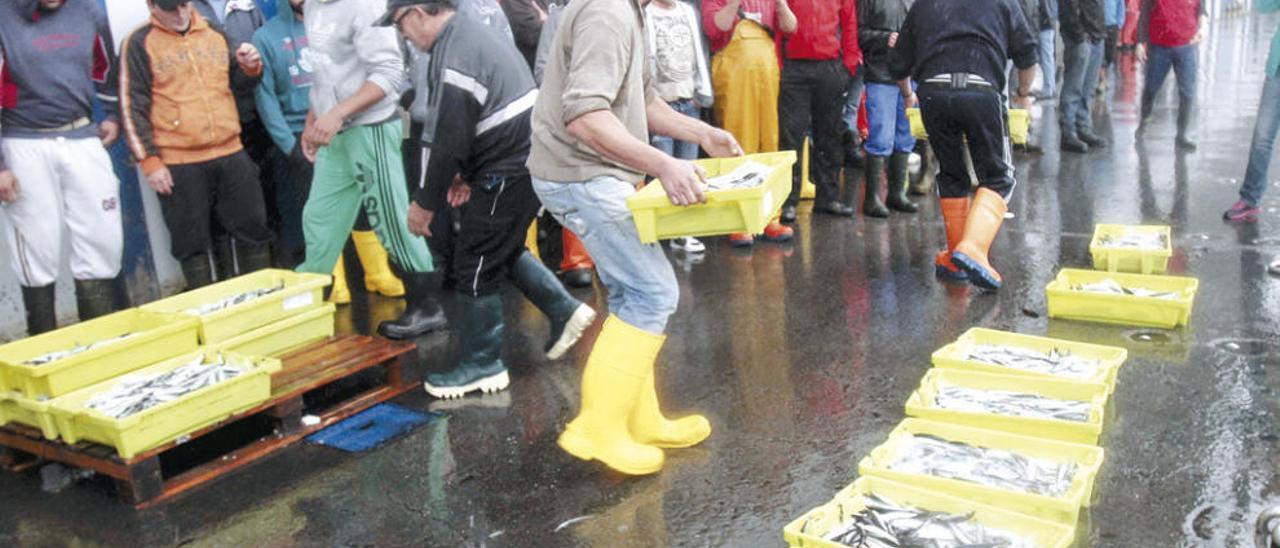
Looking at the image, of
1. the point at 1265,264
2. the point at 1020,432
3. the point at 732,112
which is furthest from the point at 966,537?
the point at 732,112

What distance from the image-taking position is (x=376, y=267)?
7.87m

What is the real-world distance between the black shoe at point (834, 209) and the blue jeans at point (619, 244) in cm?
496

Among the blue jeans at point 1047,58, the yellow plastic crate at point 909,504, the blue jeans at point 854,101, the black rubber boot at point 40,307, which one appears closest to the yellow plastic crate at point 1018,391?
the yellow plastic crate at point 909,504

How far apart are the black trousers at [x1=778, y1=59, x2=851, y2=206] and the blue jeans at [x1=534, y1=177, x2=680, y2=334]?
4243mm

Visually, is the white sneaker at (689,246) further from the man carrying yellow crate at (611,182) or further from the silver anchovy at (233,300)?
the man carrying yellow crate at (611,182)

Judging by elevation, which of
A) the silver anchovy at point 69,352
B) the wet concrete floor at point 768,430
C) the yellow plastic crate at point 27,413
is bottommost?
the wet concrete floor at point 768,430

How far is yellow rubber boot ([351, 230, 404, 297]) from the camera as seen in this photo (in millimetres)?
7820

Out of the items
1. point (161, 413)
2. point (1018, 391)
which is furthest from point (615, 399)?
point (161, 413)

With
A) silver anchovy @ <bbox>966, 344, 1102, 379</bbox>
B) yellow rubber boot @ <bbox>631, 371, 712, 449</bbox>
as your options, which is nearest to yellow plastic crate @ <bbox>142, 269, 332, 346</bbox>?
yellow rubber boot @ <bbox>631, 371, 712, 449</bbox>

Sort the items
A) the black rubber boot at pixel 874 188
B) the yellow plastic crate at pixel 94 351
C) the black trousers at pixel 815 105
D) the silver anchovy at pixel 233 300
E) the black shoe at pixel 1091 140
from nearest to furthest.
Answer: the yellow plastic crate at pixel 94 351, the silver anchovy at pixel 233 300, the black trousers at pixel 815 105, the black rubber boot at pixel 874 188, the black shoe at pixel 1091 140

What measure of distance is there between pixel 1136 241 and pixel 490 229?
438 centimetres

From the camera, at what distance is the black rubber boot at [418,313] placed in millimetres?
6777

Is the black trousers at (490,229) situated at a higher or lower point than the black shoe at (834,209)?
higher

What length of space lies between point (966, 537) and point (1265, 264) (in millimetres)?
5091
